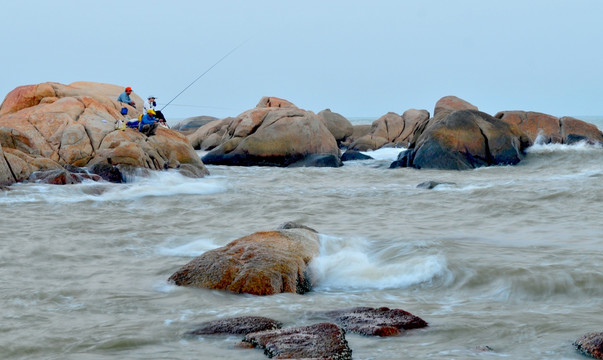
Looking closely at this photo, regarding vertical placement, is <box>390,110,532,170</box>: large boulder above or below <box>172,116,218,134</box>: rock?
below

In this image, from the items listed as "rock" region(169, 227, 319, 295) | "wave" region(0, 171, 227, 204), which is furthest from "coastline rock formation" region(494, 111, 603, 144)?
"rock" region(169, 227, 319, 295)

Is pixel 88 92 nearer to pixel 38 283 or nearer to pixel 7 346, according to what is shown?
pixel 38 283

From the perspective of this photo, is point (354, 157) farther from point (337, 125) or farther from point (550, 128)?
point (337, 125)

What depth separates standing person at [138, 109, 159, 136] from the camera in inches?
727

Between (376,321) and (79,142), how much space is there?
14016 mm

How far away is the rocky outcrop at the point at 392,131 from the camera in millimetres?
33219

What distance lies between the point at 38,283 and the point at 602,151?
22.4 m

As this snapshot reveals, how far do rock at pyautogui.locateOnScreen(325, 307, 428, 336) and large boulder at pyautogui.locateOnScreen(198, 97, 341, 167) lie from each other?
19.1m

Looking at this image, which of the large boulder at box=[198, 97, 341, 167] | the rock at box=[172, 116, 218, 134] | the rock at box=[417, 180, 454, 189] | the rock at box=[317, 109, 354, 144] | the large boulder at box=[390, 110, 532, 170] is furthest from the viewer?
the rock at box=[172, 116, 218, 134]

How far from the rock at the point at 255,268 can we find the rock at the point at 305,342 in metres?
1.59

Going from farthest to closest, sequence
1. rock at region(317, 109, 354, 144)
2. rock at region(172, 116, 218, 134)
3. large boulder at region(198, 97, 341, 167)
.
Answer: rock at region(172, 116, 218, 134), rock at region(317, 109, 354, 144), large boulder at region(198, 97, 341, 167)

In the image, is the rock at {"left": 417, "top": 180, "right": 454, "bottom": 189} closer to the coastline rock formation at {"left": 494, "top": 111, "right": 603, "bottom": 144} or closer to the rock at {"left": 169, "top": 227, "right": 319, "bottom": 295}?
the rock at {"left": 169, "top": 227, "right": 319, "bottom": 295}

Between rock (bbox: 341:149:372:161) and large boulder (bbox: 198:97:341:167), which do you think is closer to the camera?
large boulder (bbox: 198:97:341:167)

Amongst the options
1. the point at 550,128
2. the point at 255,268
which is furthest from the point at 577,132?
the point at 255,268
